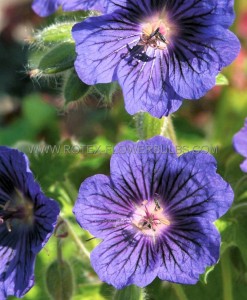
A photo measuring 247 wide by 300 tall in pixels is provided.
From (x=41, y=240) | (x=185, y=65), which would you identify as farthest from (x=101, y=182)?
(x=185, y=65)

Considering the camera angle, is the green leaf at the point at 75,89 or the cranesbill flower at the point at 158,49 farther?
the green leaf at the point at 75,89

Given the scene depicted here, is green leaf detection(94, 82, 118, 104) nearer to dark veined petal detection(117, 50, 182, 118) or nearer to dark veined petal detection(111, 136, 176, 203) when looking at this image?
dark veined petal detection(117, 50, 182, 118)

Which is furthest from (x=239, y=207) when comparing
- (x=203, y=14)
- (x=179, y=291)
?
(x=203, y=14)

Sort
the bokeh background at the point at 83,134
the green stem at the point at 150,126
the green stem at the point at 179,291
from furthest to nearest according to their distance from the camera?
1. the bokeh background at the point at 83,134
2. the green stem at the point at 179,291
3. the green stem at the point at 150,126

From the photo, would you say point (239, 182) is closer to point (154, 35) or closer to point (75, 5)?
point (154, 35)

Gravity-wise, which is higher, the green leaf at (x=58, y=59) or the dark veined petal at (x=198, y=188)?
the green leaf at (x=58, y=59)

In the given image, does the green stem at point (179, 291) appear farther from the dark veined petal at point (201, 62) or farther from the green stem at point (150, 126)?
the dark veined petal at point (201, 62)

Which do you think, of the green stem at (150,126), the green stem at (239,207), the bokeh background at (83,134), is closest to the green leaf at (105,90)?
the bokeh background at (83,134)
